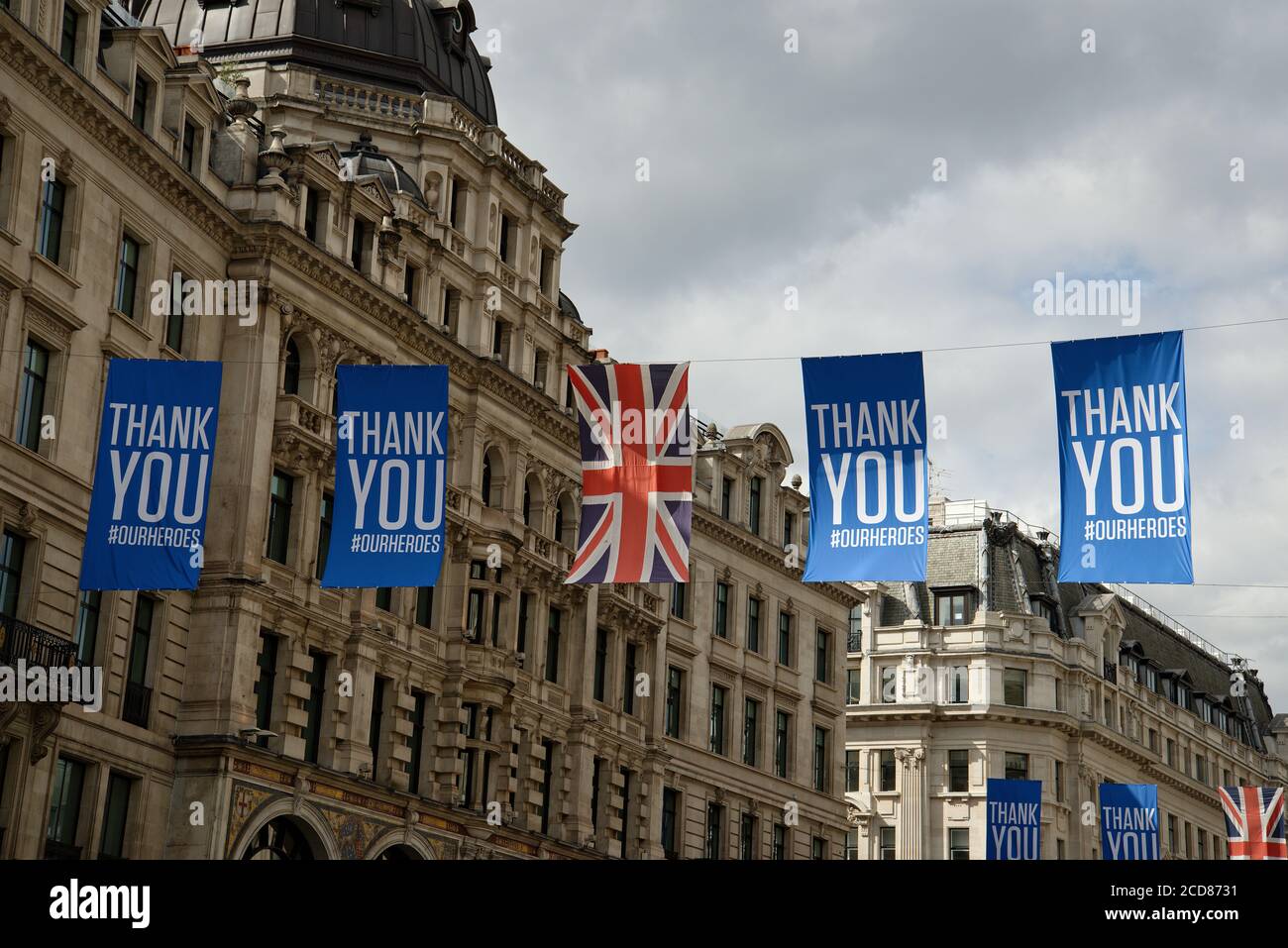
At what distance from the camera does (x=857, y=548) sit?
1261 inches

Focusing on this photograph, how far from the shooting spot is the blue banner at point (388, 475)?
3325 centimetres

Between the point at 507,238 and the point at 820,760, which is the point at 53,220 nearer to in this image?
the point at 507,238

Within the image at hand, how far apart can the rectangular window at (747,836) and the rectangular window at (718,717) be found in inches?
104

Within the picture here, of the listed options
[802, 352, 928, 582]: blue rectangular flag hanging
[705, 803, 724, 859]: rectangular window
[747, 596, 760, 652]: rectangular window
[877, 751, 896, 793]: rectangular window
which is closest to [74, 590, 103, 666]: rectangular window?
[802, 352, 928, 582]: blue rectangular flag hanging

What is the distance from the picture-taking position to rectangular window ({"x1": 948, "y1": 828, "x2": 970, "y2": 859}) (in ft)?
291

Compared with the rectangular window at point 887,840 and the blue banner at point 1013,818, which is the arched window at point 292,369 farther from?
the rectangular window at point 887,840

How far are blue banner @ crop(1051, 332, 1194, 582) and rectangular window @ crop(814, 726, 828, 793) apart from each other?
41253 mm

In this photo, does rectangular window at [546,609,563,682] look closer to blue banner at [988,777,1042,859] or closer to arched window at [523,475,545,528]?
arched window at [523,475,545,528]

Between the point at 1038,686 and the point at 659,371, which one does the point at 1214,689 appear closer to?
the point at 1038,686

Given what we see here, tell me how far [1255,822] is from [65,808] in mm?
52377

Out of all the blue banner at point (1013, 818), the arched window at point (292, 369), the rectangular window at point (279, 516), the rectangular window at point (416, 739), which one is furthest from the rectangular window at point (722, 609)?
the rectangular window at point (279, 516)

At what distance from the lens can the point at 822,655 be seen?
239ft

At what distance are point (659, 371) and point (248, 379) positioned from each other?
1431 cm
